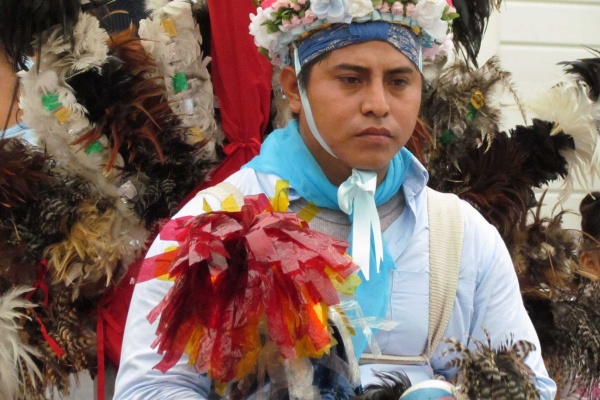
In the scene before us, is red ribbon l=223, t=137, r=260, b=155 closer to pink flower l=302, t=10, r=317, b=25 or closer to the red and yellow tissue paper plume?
pink flower l=302, t=10, r=317, b=25

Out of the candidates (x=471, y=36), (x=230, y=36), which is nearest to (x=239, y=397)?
(x=230, y=36)

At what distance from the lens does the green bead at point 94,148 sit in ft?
9.37

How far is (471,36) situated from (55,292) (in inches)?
56.7

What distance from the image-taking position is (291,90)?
8.25ft

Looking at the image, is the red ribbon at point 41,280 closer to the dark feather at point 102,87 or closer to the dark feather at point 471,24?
the dark feather at point 102,87

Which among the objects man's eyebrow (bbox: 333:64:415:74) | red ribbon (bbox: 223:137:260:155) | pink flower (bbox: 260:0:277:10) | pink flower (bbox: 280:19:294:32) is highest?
pink flower (bbox: 260:0:277:10)

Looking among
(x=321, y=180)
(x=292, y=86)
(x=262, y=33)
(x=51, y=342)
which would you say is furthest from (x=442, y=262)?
(x=51, y=342)

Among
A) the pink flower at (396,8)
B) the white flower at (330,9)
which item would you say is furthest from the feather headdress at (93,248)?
the pink flower at (396,8)

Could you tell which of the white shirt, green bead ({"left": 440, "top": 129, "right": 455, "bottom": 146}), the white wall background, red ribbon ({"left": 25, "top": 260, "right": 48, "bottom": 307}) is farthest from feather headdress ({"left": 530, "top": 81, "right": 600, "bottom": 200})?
the white wall background

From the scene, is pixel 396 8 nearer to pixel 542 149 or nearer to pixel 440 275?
pixel 440 275

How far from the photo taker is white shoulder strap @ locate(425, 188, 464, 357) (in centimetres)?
229

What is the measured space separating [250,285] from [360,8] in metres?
0.74

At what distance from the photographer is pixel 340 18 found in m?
2.31

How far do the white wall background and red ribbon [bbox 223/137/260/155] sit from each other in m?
3.41
